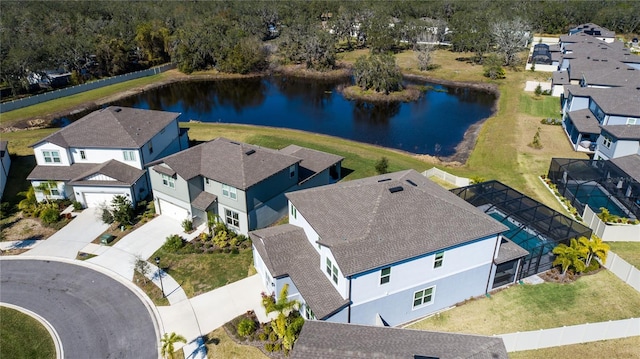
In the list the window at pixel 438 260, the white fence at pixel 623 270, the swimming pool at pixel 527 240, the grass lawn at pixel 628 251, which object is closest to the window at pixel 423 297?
the window at pixel 438 260

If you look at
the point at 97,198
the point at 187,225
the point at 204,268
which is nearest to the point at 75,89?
the point at 97,198

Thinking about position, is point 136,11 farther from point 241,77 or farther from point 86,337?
point 86,337

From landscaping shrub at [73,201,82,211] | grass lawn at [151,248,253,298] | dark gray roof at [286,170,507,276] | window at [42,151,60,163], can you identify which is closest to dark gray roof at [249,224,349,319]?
dark gray roof at [286,170,507,276]

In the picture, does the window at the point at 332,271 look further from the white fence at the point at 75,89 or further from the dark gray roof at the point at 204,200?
the white fence at the point at 75,89

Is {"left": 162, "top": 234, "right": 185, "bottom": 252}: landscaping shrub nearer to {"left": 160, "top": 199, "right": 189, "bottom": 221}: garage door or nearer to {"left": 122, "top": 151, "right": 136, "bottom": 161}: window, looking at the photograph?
{"left": 160, "top": 199, "right": 189, "bottom": 221}: garage door

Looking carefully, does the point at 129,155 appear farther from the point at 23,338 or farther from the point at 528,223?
the point at 528,223

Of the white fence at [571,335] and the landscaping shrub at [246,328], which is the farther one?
the landscaping shrub at [246,328]
